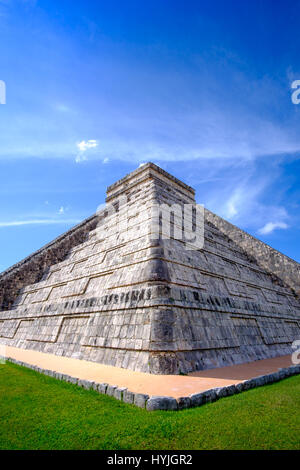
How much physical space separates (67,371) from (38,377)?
56 centimetres

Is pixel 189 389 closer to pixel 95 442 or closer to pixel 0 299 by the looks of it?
pixel 95 442

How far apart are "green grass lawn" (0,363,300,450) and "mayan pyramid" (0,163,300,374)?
167 cm

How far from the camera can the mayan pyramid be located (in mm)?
5523

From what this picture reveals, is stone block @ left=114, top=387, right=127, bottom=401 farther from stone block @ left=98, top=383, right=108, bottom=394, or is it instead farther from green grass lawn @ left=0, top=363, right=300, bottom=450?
stone block @ left=98, top=383, right=108, bottom=394

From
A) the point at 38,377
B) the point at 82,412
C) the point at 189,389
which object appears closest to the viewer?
the point at 82,412

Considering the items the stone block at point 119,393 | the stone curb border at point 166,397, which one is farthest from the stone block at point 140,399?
the stone block at point 119,393

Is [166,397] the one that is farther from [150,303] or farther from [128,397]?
[150,303]

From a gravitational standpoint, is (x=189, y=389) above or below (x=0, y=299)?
below

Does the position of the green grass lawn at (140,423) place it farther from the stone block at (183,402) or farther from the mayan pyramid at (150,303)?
the mayan pyramid at (150,303)

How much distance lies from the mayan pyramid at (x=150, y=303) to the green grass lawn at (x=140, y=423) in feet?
5.47
